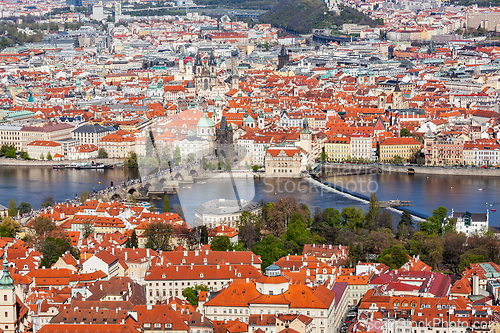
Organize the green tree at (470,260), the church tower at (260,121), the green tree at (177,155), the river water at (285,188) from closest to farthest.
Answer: the green tree at (470,260)
the river water at (285,188)
the green tree at (177,155)
the church tower at (260,121)

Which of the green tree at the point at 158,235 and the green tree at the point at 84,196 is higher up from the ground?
the green tree at the point at 158,235

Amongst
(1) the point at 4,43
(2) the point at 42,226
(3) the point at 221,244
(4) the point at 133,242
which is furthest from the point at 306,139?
(1) the point at 4,43

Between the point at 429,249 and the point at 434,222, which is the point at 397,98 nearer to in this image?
the point at 434,222

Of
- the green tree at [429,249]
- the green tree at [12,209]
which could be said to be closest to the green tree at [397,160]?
the green tree at [12,209]

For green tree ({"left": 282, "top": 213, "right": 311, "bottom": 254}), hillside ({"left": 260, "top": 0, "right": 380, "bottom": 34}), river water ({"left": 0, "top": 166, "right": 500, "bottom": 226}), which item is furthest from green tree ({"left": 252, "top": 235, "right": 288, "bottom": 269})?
hillside ({"left": 260, "top": 0, "right": 380, "bottom": 34})

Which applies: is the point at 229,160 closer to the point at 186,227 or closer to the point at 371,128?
the point at 371,128

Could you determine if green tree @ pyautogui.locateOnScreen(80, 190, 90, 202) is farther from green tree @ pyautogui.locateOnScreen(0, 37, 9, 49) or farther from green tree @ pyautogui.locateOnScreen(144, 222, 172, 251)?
green tree @ pyautogui.locateOnScreen(0, 37, 9, 49)

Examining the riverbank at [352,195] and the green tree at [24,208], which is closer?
the riverbank at [352,195]

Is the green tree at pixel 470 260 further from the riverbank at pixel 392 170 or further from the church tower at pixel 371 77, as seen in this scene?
the church tower at pixel 371 77
